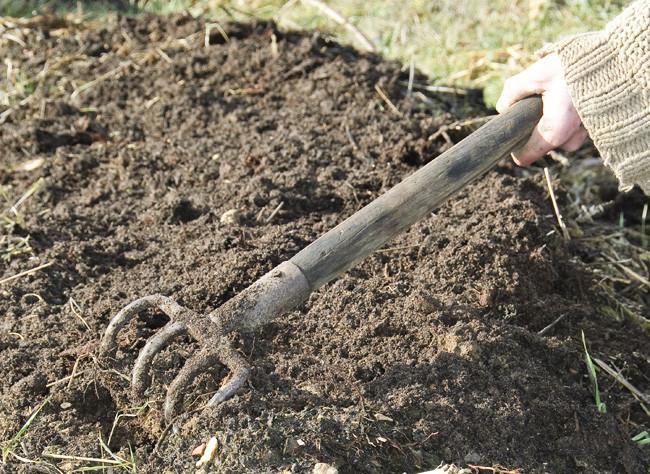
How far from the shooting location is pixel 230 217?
334 centimetres

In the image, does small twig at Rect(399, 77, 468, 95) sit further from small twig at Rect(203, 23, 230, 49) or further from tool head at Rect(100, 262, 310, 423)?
tool head at Rect(100, 262, 310, 423)

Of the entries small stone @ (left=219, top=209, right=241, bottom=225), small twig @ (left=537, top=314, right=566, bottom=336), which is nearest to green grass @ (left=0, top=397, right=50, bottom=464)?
small stone @ (left=219, top=209, right=241, bottom=225)

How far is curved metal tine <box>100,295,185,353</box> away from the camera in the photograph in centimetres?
257

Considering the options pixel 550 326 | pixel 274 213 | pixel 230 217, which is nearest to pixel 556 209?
pixel 550 326

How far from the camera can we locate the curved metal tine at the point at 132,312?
101 inches

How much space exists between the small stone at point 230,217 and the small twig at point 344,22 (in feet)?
6.42

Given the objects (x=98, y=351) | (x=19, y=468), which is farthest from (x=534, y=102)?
(x=19, y=468)

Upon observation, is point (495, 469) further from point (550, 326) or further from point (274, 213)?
point (274, 213)

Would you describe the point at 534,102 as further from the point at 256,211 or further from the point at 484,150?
the point at 256,211

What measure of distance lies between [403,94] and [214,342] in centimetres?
217

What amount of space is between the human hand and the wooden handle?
0.04m

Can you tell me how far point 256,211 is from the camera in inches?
134

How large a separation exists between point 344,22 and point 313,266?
305cm

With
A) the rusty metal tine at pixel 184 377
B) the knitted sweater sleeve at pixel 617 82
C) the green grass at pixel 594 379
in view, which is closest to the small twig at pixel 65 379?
the rusty metal tine at pixel 184 377
